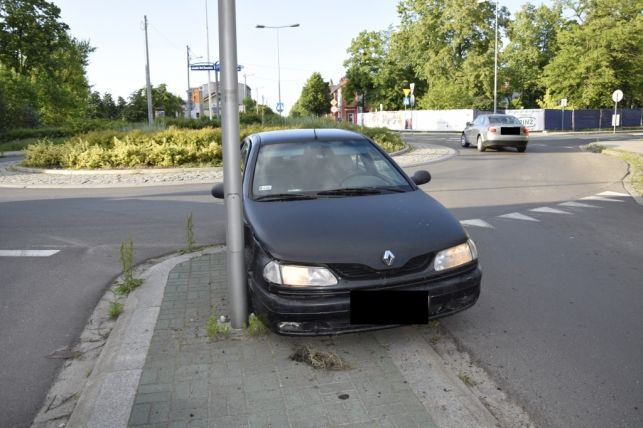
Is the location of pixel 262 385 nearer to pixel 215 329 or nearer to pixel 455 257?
pixel 215 329

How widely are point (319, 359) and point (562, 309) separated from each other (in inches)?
89.4

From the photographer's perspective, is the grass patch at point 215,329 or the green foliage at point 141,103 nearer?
the grass patch at point 215,329

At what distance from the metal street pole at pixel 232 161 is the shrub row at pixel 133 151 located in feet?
49.4

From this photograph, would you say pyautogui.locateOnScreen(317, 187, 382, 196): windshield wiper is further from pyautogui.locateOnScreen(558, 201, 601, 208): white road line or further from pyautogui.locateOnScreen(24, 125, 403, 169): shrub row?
pyautogui.locateOnScreen(24, 125, 403, 169): shrub row

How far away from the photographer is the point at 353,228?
388cm

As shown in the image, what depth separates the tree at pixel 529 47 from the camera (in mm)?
58844

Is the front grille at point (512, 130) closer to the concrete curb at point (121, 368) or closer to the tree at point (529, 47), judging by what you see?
the concrete curb at point (121, 368)

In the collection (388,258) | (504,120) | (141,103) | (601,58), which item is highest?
(601,58)

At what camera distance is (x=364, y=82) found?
237 feet

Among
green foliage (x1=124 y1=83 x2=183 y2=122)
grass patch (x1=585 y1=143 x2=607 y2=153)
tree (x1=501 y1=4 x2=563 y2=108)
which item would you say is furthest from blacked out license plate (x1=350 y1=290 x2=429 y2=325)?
tree (x1=501 y1=4 x2=563 y2=108)

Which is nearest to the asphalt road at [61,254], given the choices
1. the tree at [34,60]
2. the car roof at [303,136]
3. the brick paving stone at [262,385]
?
the brick paving stone at [262,385]

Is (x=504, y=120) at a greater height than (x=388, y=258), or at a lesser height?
greater

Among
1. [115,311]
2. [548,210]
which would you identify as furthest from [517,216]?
[115,311]

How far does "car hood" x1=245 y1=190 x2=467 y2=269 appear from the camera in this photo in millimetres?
3643
